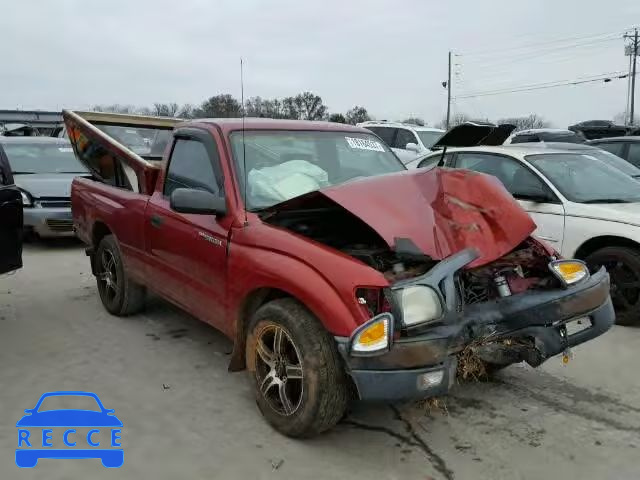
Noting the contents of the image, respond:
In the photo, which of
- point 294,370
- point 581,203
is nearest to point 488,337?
point 294,370

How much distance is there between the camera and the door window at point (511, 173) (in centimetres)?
610

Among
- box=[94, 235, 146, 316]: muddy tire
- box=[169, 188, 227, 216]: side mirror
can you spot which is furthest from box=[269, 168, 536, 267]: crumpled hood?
box=[94, 235, 146, 316]: muddy tire

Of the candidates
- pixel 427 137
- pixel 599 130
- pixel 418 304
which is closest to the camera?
pixel 418 304

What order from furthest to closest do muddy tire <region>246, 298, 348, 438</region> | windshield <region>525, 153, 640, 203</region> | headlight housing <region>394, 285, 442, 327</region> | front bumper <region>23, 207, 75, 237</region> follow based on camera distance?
front bumper <region>23, 207, 75, 237</region> → windshield <region>525, 153, 640, 203</region> → muddy tire <region>246, 298, 348, 438</region> → headlight housing <region>394, 285, 442, 327</region>

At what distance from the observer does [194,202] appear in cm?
372

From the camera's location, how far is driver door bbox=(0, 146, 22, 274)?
5.06m

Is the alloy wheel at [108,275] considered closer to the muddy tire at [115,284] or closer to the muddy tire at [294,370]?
the muddy tire at [115,284]

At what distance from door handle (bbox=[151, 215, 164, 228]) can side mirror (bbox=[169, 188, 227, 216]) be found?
888mm

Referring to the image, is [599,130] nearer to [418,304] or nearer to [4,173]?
[4,173]

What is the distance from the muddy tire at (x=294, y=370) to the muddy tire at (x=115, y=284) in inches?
91.6

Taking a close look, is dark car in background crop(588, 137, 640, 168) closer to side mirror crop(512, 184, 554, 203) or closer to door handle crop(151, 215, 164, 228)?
side mirror crop(512, 184, 554, 203)

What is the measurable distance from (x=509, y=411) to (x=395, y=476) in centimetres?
108

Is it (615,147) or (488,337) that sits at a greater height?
(615,147)

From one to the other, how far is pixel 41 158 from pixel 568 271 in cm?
962
